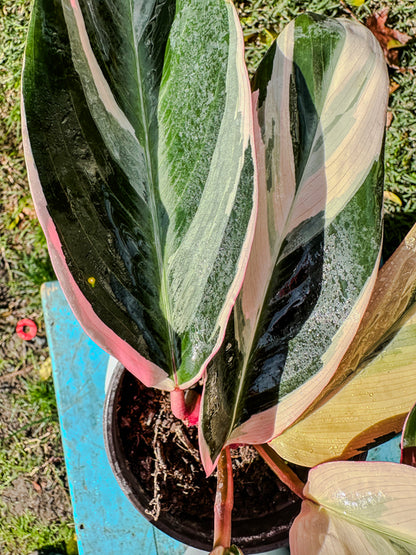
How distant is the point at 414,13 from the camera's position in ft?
4.81

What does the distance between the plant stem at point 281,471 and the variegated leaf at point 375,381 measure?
27 millimetres

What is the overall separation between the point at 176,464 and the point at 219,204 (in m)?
0.50

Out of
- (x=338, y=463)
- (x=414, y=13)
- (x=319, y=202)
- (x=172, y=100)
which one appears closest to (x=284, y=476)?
(x=338, y=463)

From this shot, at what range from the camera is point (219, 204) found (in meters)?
0.63

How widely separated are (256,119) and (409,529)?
48 centimetres

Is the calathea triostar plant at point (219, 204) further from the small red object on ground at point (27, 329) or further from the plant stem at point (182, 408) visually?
the small red object on ground at point (27, 329)

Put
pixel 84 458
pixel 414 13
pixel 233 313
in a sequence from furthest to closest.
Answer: pixel 414 13
pixel 84 458
pixel 233 313

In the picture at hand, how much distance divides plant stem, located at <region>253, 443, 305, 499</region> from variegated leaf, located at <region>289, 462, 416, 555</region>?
53 millimetres

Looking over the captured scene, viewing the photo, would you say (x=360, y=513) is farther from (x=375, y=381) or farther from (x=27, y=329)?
(x=27, y=329)

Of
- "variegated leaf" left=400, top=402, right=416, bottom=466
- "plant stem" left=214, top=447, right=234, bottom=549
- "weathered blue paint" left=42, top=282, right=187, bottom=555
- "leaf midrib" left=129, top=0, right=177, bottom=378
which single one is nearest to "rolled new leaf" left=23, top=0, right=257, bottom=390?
"leaf midrib" left=129, top=0, right=177, bottom=378

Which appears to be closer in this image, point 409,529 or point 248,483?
point 409,529

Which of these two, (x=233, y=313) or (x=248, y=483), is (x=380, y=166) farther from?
(x=248, y=483)

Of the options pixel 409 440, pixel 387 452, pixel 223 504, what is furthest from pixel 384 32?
pixel 223 504

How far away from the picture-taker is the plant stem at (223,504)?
678 mm
